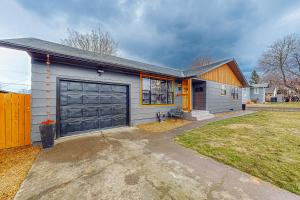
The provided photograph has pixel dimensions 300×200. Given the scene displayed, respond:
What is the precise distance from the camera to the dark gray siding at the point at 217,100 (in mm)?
10375

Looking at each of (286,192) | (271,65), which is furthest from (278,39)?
(286,192)

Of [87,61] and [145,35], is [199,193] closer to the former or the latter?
[87,61]

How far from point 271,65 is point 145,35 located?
2762 centimetres

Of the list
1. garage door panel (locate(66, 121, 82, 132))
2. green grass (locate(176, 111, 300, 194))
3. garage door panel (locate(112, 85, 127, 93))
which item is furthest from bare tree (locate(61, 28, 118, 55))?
green grass (locate(176, 111, 300, 194))

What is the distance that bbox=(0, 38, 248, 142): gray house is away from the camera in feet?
14.0

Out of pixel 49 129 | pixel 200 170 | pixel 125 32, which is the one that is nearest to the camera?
pixel 200 170

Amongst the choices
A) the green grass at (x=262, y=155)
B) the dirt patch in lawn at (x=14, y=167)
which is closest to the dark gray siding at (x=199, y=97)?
the green grass at (x=262, y=155)

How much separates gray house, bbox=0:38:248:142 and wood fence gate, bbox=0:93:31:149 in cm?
27

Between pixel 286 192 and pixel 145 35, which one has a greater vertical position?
pixel 145 35

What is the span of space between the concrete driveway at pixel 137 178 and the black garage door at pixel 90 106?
1654mm

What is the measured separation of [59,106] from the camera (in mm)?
4688

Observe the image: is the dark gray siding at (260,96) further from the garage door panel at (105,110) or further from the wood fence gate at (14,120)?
the wood fence gate at (14,120)

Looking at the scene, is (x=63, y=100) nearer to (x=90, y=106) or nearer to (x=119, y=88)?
(x=90, y=106)

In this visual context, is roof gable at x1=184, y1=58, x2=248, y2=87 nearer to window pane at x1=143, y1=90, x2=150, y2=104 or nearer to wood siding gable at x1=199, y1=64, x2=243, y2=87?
wood siding gable at x1=199, y1=64, x2=243, y2=87
